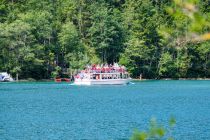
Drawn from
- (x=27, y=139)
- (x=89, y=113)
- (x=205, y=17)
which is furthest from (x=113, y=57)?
(x=205, y=17)

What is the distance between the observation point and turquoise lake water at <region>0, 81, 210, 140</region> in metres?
27.6

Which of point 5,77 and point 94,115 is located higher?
point 5,77

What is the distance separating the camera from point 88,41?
96562mm

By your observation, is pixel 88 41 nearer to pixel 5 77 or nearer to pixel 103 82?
pixel 103 82

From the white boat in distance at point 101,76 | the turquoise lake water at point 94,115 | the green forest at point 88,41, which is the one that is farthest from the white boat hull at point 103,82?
the turquoise lake water at point 94,115

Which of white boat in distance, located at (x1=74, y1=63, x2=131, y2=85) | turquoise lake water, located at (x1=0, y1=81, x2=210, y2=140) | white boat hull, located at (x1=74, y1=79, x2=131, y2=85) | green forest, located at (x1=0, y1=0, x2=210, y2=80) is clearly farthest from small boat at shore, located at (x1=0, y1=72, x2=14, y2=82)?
turquoise lake water, located at (x1=0, y1=81, x2=210, y2=140)

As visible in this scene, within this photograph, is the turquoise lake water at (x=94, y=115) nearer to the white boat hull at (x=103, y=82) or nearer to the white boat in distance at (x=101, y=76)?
the white boat hull at (x=103, y=82)

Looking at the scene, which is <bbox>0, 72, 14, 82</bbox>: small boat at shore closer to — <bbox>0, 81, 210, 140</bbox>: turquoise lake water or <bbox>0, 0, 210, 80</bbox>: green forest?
<bbox>0, 0, 210, 80</bbox>: green forest

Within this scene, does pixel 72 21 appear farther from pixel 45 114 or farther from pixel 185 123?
pixel 185 123

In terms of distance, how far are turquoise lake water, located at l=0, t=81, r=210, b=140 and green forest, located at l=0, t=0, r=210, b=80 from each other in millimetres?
28374

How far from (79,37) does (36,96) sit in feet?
137

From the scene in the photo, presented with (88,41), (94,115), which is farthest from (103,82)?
(94,115)

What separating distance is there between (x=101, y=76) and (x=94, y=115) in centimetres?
4526

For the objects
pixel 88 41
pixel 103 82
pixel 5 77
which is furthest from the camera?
pixel 88 41
